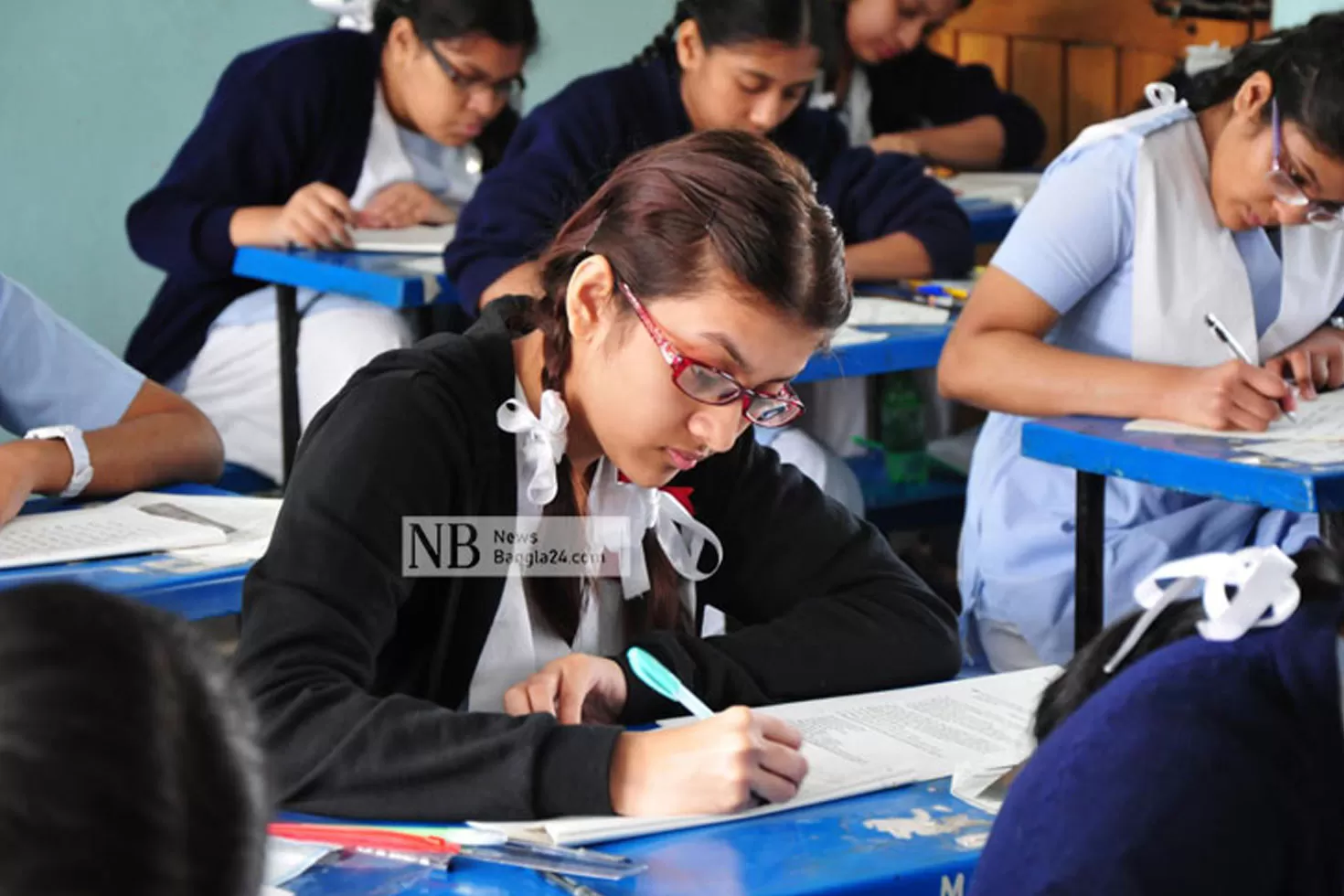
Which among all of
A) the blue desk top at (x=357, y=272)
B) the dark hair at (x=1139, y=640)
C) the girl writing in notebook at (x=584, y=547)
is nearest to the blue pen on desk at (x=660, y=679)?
the girl writing in notebook at (x=584, y=547)

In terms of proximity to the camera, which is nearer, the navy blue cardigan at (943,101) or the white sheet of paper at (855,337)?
the white sheet of paper at (855,337)

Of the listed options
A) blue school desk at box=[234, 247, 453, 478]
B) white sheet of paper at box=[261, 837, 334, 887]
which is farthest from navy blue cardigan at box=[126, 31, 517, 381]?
white sheet of paper at box=[261, 837, 334, 887]

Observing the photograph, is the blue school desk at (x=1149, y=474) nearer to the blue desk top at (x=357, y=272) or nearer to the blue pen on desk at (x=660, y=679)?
the blue pen on desk at (x=660, y=679)

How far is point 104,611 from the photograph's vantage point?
477mm

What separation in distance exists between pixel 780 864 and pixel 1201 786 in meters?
0.40

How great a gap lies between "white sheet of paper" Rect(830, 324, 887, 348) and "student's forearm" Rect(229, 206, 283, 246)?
1.20 meters

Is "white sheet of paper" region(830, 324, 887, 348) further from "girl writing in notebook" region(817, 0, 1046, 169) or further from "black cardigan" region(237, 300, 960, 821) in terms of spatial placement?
"girl writing in notebook" region(817, 0, 1046, 169)

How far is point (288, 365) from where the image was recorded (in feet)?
11.7

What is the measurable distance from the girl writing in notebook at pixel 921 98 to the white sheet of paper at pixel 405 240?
4.56 ft

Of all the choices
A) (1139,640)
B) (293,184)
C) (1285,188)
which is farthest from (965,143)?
(1139,640)

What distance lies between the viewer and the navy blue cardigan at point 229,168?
3629mm

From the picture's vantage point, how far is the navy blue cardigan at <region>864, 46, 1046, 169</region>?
4.98 meters

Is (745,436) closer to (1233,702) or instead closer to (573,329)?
(573,329)

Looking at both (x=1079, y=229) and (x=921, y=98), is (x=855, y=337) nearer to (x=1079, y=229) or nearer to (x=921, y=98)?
A: (x=1079, y=229)
